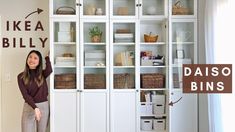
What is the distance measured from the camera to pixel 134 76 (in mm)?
4539

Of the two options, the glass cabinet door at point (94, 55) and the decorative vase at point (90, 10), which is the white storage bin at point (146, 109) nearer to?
the glass cabinet door at point (94, 55)

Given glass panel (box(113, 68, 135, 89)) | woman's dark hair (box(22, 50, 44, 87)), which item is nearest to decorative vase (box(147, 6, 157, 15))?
glass panel (box(113, 68, 135, 89))

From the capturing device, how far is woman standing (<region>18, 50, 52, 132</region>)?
4.25 metres

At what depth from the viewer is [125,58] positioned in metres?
4.56

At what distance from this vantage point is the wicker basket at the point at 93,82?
14.6ft

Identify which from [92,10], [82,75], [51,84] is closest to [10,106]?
[51,84]

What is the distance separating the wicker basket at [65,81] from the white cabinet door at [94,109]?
219 mm

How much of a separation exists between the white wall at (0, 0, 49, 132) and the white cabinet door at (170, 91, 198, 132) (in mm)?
1936

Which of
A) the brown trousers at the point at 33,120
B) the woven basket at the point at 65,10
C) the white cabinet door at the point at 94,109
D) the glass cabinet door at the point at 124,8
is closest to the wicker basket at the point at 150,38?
the glass cabinet door at the point at 124,8

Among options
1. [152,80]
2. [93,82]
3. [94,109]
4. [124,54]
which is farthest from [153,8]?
[94,109]

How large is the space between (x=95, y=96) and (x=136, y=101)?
0.54m

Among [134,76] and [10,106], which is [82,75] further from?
[10,106]

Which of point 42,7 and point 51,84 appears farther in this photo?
point 42,7

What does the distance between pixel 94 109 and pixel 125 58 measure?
0.80 meters
